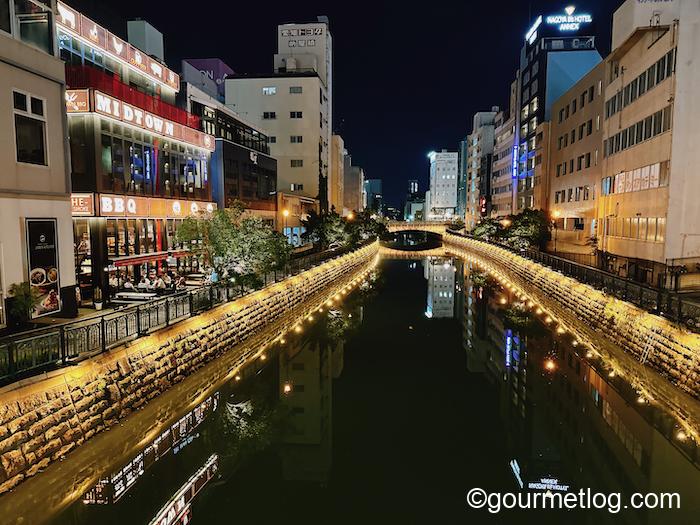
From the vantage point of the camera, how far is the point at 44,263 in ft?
55.0

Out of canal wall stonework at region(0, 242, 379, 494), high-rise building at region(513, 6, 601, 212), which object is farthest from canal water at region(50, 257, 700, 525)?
high-rise building at region(513, 6, 601, 212)

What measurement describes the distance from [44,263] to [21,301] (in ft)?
8.33

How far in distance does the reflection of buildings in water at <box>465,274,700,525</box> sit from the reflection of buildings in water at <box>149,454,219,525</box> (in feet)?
28.2

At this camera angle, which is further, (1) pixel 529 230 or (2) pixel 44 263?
(1) pixel 529 230

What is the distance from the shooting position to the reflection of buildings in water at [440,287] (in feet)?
122

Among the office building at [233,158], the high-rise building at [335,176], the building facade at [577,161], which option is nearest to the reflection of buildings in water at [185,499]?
the office building at [233,158]

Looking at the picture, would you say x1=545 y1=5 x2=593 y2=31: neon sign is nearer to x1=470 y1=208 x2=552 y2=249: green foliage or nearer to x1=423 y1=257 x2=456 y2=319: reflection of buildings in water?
x1=470 y1=208 x2=552 y2=249: green foliage

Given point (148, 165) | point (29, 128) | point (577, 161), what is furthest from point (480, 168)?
point (29, 128)

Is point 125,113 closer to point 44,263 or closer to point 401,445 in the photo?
point 44,263

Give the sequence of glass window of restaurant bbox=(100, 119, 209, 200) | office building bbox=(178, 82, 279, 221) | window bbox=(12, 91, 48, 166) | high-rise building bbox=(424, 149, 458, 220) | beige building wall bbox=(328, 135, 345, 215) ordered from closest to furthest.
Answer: window bbox=(12, 91, 48, 166), glass window of restaurant bbox=(100, 119, 209, 200), office building bbox=(178, 82, 279, 221), beige building wall bbox=(328, 135, 345, 215), high-rise building bbox=(424, 149, 458, 220)

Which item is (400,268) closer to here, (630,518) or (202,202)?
(202,202)

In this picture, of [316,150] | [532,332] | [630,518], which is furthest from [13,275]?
[316,150]

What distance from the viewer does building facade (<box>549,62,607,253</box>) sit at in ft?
150

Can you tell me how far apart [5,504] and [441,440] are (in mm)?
11678
